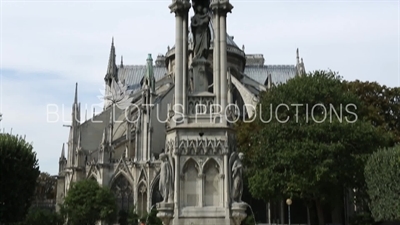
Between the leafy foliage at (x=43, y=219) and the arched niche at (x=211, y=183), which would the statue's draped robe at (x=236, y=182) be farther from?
the leafy foliage at (x=43, y=219)

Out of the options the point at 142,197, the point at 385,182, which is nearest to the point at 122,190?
the point at 142,197

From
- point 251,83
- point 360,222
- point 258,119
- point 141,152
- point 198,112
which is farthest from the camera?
point 251,83

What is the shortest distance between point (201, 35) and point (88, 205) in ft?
108

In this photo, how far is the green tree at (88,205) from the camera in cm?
4397

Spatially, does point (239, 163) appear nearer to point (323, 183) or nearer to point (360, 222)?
point (323, 183)

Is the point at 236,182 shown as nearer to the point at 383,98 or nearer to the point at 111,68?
the point at 383,98

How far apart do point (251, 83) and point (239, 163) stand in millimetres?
51645

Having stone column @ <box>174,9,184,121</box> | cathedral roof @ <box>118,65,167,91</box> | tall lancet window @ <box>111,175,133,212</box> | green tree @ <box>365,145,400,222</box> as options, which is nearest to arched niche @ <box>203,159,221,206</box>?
stone column @ <box>174,9,184,121</box>

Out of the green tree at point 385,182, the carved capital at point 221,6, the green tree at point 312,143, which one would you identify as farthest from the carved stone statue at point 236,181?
the green tree at point 312,143

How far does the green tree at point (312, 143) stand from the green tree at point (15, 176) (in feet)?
43.2

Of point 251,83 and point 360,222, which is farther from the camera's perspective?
point 251,83

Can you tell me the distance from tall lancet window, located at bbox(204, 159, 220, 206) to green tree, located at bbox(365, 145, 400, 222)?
14727 mm

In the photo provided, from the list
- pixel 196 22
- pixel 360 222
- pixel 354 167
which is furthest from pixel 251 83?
pixel 196 22

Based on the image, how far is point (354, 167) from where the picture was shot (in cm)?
2830
